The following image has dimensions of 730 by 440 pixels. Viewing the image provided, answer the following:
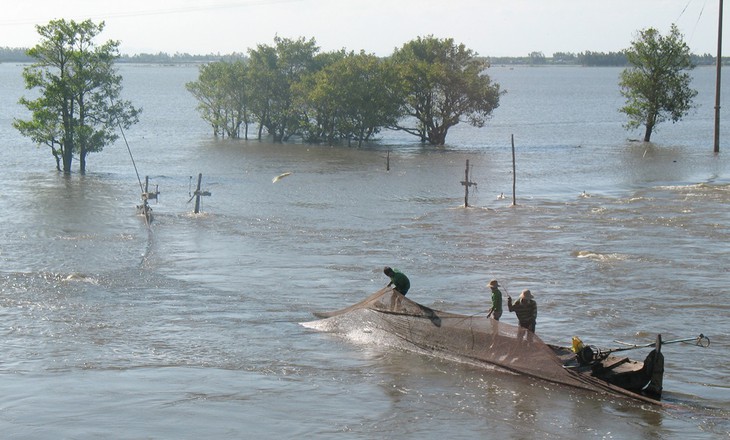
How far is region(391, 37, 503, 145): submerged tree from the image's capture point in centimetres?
7156

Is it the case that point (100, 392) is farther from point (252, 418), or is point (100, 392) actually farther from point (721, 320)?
point (721, 320)

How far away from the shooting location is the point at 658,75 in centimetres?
7000

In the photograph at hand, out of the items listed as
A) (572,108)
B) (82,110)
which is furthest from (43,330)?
(572,108)

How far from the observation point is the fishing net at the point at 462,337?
61.3ft

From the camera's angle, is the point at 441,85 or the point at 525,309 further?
the point at 441,85

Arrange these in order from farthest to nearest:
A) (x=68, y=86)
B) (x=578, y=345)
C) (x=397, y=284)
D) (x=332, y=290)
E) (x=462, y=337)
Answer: (x=68, y=86) < (x=332, y=290) < (x=397, y=284) < (x=462, y=337) < (x=578, y=345)

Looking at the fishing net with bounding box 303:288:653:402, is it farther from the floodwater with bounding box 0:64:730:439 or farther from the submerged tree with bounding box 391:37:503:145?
the submerged tree with bounding box 391:37:503:145

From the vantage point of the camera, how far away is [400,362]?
20.9 metres

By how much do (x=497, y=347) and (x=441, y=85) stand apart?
2129 inches

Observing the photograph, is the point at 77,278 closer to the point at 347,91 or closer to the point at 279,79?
the point at 347,91

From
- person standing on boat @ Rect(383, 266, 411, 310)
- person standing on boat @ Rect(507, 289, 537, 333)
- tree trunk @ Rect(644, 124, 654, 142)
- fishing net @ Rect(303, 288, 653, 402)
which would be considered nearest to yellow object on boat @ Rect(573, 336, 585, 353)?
fishing net @ Rect(303, 288, 653, 402)

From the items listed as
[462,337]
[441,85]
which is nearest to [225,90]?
[441,85]

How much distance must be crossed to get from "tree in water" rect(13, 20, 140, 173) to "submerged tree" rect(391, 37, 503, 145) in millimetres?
24051

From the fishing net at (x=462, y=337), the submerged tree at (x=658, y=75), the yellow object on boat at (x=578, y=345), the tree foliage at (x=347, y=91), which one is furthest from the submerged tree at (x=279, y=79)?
the yellow object on boat at (x=578, y=345)
